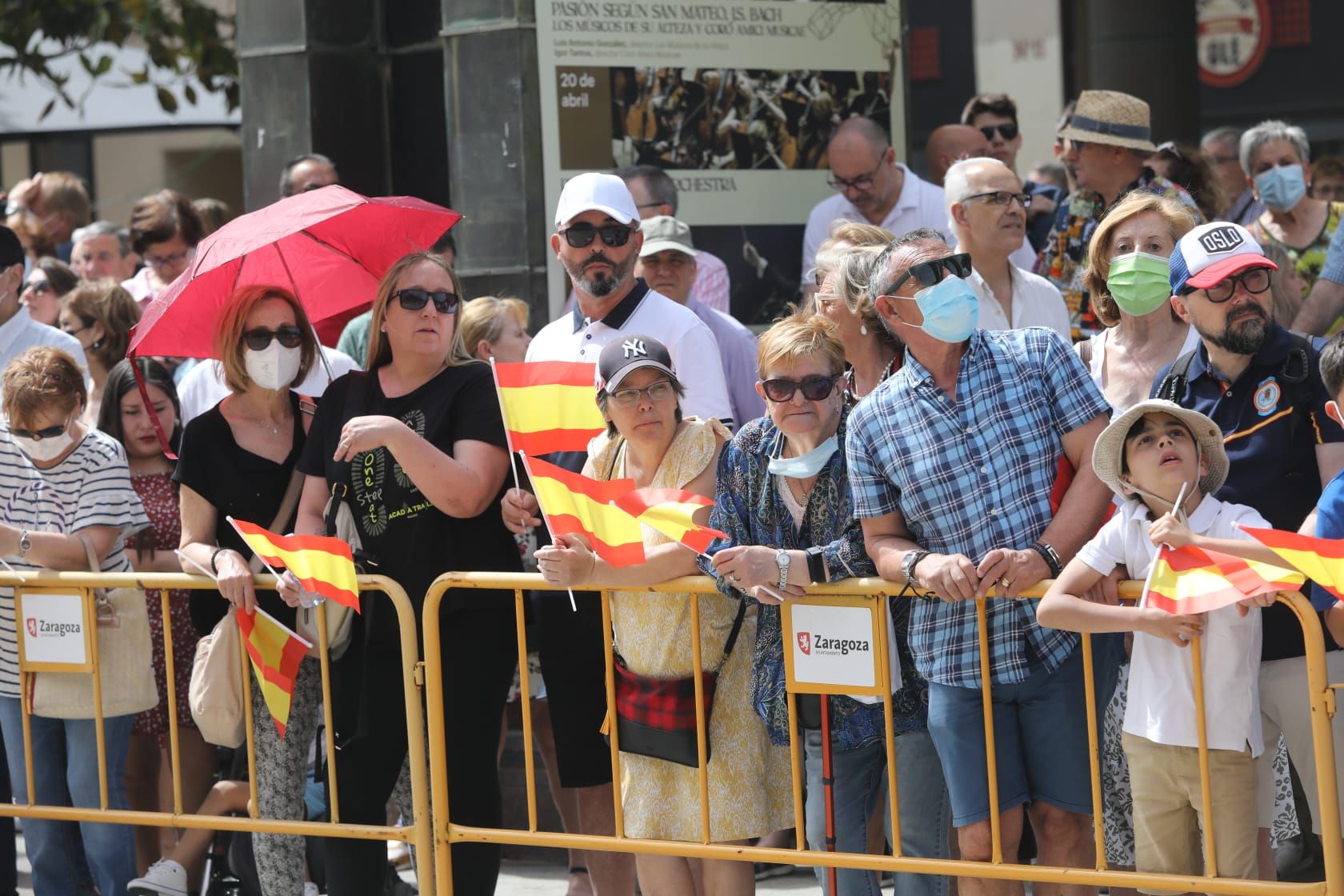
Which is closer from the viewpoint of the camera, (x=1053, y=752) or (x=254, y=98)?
(x=1053, y=752)

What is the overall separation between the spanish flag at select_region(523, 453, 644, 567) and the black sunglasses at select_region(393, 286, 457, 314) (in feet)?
2.65

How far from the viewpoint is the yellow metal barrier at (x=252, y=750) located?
5449mm

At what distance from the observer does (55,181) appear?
10930mm

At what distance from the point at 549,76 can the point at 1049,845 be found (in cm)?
413

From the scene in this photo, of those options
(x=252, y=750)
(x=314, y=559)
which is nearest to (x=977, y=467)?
(x=314, y=559)

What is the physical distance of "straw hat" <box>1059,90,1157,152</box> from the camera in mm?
6996

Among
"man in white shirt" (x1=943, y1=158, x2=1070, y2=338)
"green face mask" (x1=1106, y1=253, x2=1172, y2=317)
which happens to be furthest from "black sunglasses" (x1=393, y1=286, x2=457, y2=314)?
"green face mask" (x1=1106, y1=253, x2=1172, y2=317)

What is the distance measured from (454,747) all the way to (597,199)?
1.87 metres

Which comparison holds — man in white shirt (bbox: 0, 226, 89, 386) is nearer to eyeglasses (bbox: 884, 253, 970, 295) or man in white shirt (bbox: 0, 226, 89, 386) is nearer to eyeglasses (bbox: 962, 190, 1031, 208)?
eyeglasses (bbox: 962, 190, 1031, 208)

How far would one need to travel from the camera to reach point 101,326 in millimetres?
7801

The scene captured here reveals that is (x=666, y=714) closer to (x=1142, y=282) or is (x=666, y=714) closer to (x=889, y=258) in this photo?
(x=889, y=258)

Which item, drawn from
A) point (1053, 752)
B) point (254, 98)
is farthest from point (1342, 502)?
point (254, 98)

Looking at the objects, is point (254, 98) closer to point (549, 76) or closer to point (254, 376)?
point (549, 76)

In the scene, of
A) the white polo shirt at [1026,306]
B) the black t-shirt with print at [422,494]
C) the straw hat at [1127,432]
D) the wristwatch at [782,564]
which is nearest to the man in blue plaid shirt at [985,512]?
the straw hat at [1127,432]
